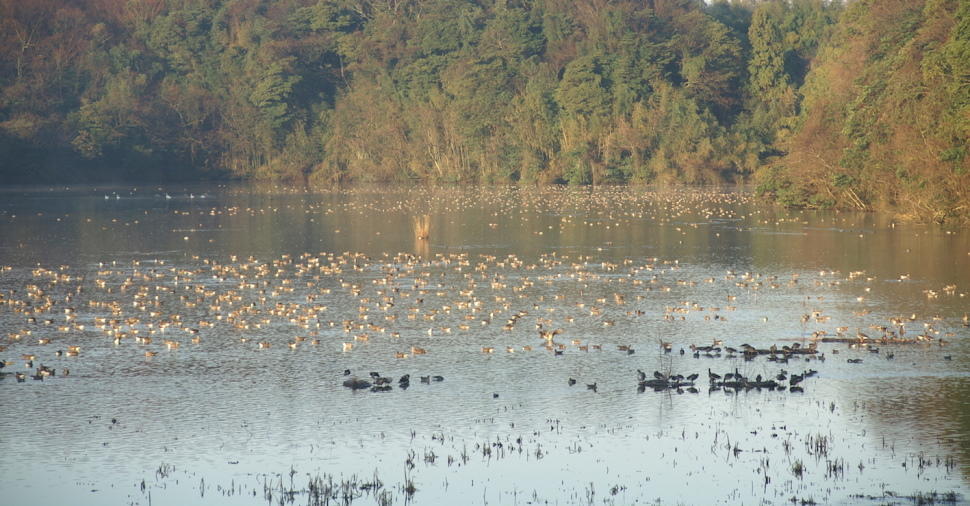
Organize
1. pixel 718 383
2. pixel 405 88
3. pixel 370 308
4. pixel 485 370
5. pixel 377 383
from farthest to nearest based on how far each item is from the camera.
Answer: pixel 405 88
pixel 370 308
pixel 485 370
pixel 377 383
pixel 718 383

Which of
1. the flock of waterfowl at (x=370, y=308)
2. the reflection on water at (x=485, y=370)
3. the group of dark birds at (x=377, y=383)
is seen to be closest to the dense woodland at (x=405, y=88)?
the reflection on water at (x=485, y=370)

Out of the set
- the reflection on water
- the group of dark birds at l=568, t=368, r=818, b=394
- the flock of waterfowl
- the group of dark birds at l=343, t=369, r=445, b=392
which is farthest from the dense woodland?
the group of dark birds at l=343, t=369, r=445, b=392

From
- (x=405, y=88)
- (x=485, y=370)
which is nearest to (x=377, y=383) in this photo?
(x=485, y=370)

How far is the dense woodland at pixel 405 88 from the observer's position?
295 feet

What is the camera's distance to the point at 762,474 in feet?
41.5

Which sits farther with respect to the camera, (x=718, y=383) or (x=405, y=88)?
(x=405, y=88)

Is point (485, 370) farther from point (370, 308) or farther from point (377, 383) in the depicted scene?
point (370, 308)

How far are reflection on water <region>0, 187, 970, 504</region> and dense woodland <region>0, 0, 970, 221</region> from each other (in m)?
40.7

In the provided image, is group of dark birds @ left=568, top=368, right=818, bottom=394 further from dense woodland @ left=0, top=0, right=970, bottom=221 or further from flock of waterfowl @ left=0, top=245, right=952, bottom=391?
dense woodland @ left=0, top=0, right=970, bottom=221

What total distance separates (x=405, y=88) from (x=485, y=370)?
297 feet

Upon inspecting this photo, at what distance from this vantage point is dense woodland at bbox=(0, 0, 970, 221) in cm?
8981

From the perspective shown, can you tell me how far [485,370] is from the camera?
696 inches

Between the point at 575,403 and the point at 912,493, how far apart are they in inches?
195

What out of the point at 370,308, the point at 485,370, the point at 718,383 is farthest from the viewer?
the point at 370,308
